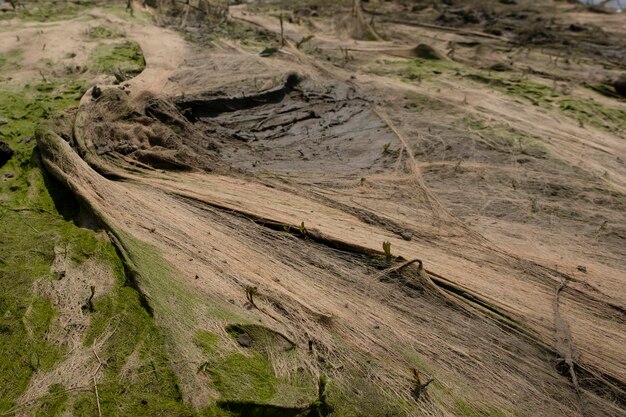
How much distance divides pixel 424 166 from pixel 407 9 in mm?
10280

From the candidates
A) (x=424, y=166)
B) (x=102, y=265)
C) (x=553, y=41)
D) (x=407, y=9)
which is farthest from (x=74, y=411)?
(x=407, y=9)

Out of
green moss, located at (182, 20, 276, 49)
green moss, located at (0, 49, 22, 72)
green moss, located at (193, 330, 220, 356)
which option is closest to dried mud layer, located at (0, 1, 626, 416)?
green moss, located at (193, 330, 220, 356)

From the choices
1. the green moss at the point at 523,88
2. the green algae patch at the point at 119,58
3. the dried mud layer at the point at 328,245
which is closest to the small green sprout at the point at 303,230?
the dried mud layer at the point at 328,245

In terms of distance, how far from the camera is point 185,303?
3.68 metres

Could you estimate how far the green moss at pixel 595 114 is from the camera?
7160mm

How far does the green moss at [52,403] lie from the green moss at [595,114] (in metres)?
7.52

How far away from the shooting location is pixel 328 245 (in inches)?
168

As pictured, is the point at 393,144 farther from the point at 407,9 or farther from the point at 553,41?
the point at 407,9

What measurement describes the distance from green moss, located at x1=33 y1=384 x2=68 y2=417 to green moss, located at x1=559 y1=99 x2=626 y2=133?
7523 mm

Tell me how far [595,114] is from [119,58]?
8099mm

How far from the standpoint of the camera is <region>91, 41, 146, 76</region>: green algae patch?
25.3ft

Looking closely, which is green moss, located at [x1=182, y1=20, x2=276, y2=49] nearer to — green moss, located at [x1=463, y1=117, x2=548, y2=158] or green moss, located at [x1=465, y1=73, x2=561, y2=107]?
green moss, located at [x1=465, y1=73, x2=561, y2=107]

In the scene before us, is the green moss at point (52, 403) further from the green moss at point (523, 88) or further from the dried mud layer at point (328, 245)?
the green moss at point (523, 88)

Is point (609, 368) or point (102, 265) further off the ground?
point (609, 368)
